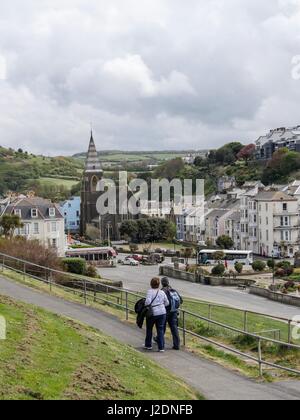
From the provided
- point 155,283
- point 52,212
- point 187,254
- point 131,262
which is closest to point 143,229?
point 187,254

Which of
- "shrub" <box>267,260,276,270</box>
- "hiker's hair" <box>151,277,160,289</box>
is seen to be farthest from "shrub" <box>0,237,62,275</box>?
"shrub" <box>267,260,276,270</box>

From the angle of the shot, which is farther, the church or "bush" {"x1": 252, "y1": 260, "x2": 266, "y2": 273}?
the church

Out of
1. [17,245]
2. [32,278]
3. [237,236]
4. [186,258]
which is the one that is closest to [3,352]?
[32,278]

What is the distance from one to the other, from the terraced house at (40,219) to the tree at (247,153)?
311ft

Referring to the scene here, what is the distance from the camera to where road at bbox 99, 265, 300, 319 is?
147ft

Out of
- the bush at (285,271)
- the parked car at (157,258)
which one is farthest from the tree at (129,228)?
the bush at (285,271)

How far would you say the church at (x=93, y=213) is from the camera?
11894 centimetres

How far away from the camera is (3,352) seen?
41.0 feet

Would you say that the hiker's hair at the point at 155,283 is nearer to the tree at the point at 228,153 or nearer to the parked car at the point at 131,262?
the parked car at the point at 131,262

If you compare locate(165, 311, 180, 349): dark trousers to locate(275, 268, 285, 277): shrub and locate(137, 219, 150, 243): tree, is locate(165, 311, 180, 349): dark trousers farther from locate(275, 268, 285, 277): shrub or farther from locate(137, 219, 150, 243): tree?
locate(137, 219, 150, 243): tree

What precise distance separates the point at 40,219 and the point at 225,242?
3191 cm

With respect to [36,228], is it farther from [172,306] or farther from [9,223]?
[172,306]

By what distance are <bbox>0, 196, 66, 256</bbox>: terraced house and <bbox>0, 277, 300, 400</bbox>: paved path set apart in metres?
45.9
